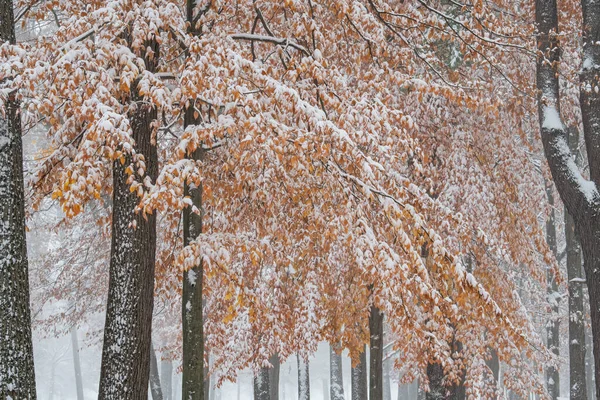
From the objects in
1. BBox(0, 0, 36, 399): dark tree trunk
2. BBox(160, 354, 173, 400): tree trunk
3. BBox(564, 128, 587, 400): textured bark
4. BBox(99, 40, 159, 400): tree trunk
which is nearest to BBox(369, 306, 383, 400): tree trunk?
BBox(99, 40, 159, 400): tree trunk

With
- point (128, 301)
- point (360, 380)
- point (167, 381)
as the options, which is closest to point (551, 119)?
point (128, 301)

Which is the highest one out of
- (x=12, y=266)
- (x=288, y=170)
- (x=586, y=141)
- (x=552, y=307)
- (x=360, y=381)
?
(x=586, y=141)

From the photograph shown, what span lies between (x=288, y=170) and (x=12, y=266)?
3.16 m

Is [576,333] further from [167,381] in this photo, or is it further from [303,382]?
[167,381]

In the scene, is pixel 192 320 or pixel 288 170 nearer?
pixel 288 170

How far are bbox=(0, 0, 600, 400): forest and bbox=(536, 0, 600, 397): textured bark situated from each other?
3cm

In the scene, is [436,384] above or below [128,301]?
below

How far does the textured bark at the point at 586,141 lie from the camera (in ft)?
25.1

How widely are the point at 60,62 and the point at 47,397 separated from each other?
53454mm

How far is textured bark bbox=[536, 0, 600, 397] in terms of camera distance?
764 cm

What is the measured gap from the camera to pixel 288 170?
7219mm

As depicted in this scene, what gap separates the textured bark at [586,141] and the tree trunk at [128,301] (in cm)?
536

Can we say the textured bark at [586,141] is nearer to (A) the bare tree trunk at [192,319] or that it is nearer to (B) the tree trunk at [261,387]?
(A) the bare tree trunk at [192,319]

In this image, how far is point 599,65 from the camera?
8039 millimetres
